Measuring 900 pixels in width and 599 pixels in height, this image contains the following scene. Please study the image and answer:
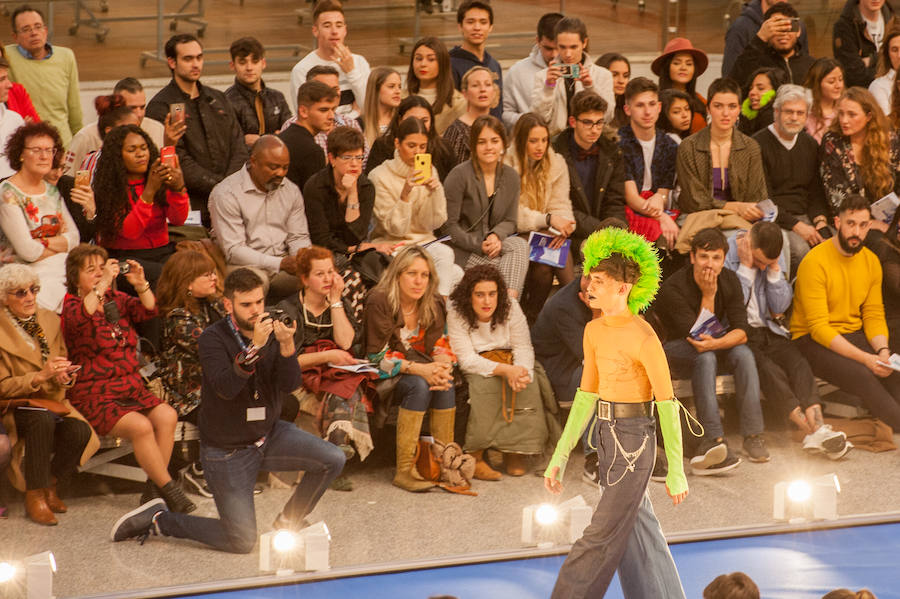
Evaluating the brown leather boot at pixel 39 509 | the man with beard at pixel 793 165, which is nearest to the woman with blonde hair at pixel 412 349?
the brown leather boot at pixel 39 509

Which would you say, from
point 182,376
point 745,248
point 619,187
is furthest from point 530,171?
point 182,376

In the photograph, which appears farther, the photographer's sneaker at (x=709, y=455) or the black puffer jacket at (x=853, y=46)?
the black puffer jacket at (x=853, y=46)

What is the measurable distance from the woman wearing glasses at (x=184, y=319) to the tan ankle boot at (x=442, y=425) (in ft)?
3.60

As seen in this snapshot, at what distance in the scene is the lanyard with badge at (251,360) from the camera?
5.00m

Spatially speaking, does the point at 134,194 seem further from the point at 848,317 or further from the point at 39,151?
the point at 848,317

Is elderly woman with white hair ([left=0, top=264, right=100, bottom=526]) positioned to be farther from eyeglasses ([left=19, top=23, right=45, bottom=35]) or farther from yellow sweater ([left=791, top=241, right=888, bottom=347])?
yellow sweater ([left=791, top=241, right=888, bottom=347])

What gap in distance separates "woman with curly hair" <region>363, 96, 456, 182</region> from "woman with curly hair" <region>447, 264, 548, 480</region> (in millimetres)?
988

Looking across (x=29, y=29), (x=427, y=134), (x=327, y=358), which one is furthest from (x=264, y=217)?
(x=29, y=29)

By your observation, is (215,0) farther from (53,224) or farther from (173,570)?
(173,570)

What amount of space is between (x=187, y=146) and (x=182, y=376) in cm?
161

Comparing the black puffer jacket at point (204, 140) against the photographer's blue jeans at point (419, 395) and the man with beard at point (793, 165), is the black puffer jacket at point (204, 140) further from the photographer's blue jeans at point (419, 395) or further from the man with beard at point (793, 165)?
the man with beard at point (793, 165)

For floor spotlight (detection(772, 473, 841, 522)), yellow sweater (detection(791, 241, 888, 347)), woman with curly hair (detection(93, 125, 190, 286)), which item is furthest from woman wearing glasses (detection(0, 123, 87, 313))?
yellow sweater (detection(791, 241, 888, 347))

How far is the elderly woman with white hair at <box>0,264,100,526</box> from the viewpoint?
5.42m

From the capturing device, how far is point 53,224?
6012 mm
